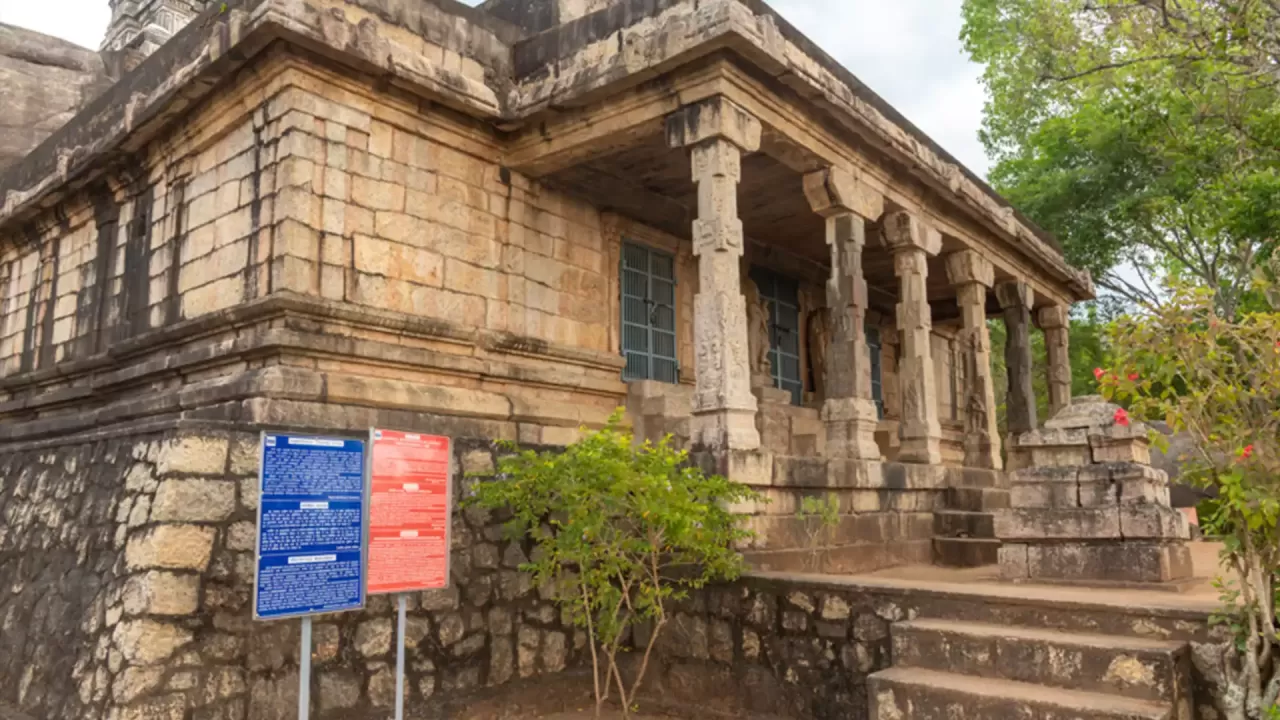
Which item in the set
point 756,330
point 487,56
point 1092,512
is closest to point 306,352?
point 487,56

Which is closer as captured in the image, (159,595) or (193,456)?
(159,595)

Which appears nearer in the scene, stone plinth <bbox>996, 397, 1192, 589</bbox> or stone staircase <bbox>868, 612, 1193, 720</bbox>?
stone staircase <bbox>868, 612, 1193, 720</bbox>

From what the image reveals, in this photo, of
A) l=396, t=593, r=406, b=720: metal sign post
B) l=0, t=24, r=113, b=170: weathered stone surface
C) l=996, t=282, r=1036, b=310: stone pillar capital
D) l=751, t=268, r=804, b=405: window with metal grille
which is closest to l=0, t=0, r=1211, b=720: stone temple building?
l=751, t=268, r=804, b=405: window with metal grille

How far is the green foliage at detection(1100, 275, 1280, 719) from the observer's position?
152 inches

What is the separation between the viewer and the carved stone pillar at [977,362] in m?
11.4

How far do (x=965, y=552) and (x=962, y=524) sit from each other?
0.39 meters

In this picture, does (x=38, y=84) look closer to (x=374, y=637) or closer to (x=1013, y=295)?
(x=374, y=637)

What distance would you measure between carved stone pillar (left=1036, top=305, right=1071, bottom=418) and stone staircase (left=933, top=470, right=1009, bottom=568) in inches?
177

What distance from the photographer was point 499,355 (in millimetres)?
7953

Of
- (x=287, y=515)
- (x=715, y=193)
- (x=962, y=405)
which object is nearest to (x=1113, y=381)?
(x=715, y=193)

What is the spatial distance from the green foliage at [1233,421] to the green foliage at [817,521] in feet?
10.3

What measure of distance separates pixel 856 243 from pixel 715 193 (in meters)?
2.29

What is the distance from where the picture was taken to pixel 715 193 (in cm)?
716

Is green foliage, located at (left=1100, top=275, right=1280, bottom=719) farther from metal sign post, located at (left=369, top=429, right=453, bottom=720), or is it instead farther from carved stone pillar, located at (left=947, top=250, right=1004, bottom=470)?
carved stone pillar, located at (left=947, top=250, right=1004, bottom=470)
